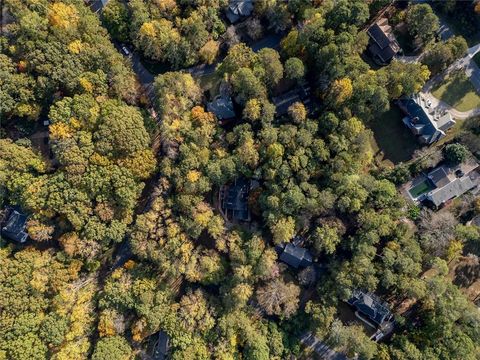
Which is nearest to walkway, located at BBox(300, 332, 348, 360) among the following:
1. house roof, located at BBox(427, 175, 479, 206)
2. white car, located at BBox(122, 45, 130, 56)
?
house roof, located at BBox(427, 175, 479, 206)

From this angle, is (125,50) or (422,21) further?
(125,50)

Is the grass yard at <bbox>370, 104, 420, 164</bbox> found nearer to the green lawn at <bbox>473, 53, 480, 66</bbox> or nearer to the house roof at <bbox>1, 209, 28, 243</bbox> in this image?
the green lawn at <bbox>473, 53, 480, 66</bbox>

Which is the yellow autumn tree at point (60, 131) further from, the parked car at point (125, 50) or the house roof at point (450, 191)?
the house roof at point (450, 191)

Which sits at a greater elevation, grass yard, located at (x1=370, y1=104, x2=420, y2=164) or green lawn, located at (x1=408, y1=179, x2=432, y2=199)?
grass yard, located at (x1=370, y1=104, x2=420, y2=164)

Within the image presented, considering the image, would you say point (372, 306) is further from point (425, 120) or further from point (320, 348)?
point (425, 120)

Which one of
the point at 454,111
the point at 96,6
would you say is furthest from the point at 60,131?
the point at 454,111

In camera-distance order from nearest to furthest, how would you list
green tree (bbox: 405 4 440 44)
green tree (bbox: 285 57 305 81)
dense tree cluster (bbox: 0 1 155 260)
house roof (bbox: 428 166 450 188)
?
dense tree cluster (bbox: 0 1 155 260)
green tree (bbox: 285 57 305 81)
green tree (bbox: 405 4 440 44)
house roof (bbox: 428 166 450 188)

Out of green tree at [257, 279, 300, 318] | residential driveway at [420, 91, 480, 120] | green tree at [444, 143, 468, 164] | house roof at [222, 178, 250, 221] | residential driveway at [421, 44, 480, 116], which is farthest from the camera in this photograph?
residential driveway at [421, 44, 480, 116]

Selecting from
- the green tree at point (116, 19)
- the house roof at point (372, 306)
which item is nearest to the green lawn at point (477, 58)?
the house roof at point (372, 306)
